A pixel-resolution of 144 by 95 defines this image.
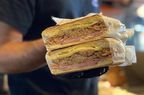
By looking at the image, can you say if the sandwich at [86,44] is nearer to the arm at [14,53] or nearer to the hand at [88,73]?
the hand at [88,73]

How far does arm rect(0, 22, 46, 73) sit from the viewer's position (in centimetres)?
85

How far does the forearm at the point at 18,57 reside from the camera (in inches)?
33.2

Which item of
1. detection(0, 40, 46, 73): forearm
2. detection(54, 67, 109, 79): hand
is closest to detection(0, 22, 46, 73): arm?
detection(0, 40, 46, 73): forearm

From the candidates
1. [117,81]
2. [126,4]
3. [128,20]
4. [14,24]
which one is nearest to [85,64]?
[14,24]

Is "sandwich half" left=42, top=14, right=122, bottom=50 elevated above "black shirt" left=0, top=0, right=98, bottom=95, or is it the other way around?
"sandwich half" left=42, top=14, right=122, bottom=50

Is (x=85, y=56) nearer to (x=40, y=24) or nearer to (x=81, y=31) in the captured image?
(x=81, y=31)

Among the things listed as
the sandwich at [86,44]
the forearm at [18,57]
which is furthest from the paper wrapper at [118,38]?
the forearm at [18,57]

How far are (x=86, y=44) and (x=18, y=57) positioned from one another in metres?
0.30

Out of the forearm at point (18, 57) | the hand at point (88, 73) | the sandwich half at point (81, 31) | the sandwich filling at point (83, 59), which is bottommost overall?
the forearm at point (18, 57)

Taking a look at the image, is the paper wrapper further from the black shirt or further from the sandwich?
the black shirt

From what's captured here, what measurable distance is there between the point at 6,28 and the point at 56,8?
15cm

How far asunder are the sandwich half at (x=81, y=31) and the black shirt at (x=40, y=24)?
0.26 meters

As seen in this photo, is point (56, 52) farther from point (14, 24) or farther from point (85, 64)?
point (14, 24)

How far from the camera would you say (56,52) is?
0.63m
